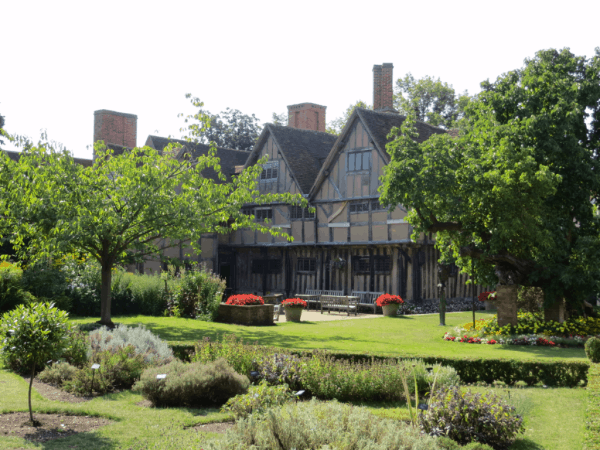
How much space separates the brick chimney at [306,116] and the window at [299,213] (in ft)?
24.4

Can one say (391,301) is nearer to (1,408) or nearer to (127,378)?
(127,378)

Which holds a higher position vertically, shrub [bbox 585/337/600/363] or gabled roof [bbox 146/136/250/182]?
gabled roof [bbox 146/136/250/182]

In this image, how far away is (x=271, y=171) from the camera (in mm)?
30469

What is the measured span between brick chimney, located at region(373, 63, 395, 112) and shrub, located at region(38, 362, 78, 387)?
23.4 metres

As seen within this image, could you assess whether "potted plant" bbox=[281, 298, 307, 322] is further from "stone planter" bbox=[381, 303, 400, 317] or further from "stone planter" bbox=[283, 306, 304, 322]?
"stone planter" bbox=[381, 303, 400, 317]

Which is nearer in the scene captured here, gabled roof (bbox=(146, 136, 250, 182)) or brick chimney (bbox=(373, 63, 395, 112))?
brick chimney (bbox=(373, 63, 395, 112))

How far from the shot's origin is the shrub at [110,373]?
32.0 ft

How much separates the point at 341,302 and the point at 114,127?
19.4 metres

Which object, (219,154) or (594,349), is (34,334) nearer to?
(594,349)

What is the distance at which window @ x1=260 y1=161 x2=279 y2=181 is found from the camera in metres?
30.2

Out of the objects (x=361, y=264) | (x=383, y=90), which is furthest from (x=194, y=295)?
(x=383, y=90)

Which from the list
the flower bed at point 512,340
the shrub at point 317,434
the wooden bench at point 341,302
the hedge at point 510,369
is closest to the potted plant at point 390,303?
the wooden bench at point 341,302

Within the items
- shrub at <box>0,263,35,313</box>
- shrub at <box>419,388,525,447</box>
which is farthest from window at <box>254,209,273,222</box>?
shrub at <box>419,388,525,447</box>

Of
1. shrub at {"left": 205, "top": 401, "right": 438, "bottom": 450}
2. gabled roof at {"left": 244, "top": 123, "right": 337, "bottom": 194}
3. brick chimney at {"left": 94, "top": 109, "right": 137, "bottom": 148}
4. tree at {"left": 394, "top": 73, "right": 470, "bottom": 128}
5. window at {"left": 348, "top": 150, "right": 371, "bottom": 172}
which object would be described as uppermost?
tree at {"left": 394, "top": 73, "right": 470, "bottom": 128}
